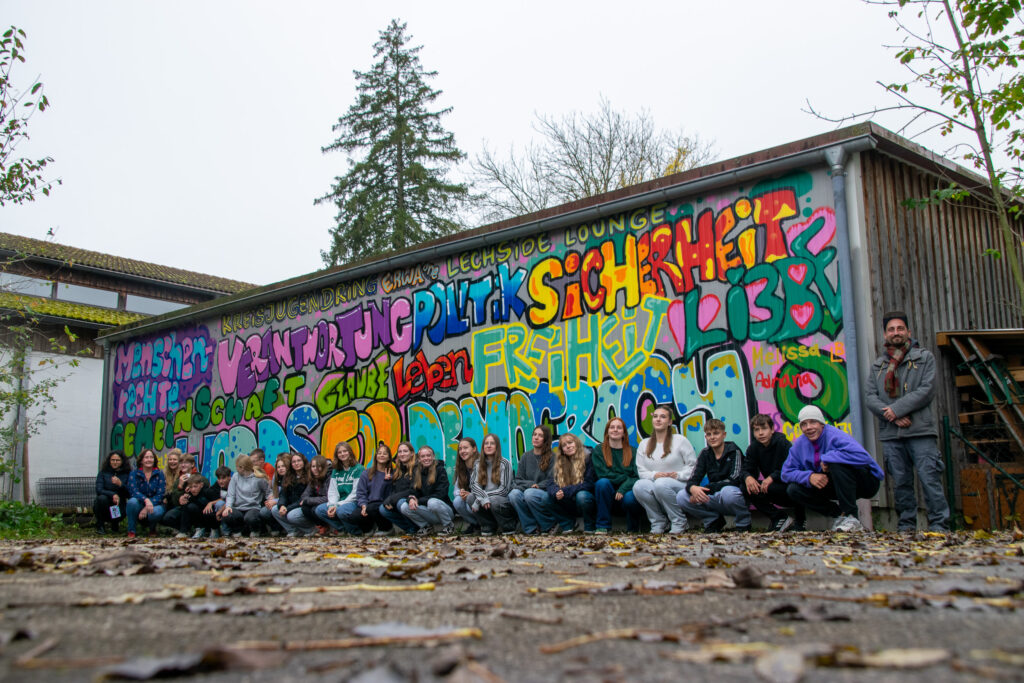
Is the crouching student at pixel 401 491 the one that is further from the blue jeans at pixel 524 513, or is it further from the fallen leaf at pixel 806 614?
the fallen leaf at pixel 806 614

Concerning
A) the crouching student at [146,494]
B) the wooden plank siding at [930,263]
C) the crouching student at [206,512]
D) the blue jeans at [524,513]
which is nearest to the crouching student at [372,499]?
the blue jeans at [524,513]

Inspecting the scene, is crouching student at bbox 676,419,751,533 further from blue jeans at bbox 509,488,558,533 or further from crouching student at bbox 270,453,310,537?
crouching student at bbox 270,453,310,537

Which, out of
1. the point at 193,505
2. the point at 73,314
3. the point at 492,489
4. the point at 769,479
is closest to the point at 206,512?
the point at 193,505

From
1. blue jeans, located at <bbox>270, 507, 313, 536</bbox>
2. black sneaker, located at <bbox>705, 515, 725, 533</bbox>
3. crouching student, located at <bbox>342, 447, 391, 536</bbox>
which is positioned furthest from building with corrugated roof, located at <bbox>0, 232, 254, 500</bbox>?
black sneaker, located at <bbox>705, 515, 725, 533</bbox>

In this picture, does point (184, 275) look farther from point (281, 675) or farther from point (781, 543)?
point (281, 675)

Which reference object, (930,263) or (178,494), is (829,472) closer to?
(930,263)

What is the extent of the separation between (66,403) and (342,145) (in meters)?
14.5

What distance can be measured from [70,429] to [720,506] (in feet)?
58.8

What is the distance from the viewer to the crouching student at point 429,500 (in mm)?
10211

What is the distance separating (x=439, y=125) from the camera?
31578 mm

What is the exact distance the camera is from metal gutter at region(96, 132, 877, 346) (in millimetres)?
8742

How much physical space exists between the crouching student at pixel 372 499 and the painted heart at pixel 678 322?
3920mm

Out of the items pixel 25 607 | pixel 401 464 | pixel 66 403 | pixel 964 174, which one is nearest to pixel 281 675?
pixel 25 607

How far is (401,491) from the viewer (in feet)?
34.6
